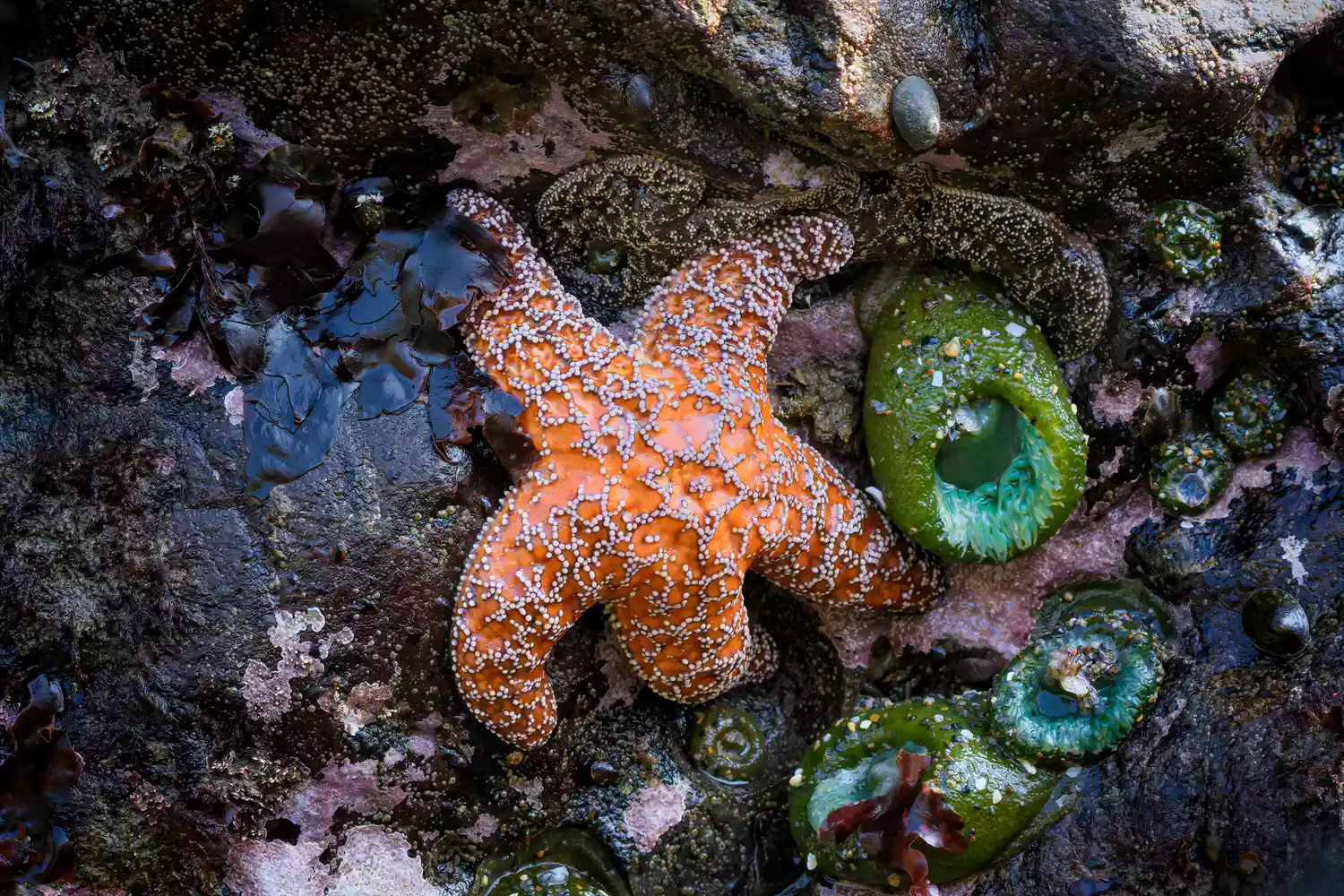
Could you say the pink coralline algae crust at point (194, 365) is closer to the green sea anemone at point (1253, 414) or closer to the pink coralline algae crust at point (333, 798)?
the pink coralline algae crust at point (333, 798)

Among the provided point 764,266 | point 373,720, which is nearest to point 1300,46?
point 764,266

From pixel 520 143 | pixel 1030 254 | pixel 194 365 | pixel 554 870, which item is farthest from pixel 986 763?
pixel 194 365

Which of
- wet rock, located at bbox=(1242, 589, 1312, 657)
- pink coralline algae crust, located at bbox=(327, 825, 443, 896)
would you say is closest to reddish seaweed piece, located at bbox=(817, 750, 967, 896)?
wet rock, located at bbox=(1242, 589, 1312, 657)

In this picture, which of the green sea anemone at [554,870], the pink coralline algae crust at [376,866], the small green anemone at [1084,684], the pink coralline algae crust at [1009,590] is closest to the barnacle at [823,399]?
the pink coralline algae crust at [1009,590]

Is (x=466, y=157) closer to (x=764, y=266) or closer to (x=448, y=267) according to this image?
(x=448, y=267)

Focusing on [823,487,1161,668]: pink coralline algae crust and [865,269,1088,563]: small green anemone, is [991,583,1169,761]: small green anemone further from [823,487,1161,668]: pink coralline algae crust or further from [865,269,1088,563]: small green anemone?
[865,269,1088,563]: small green anemone
